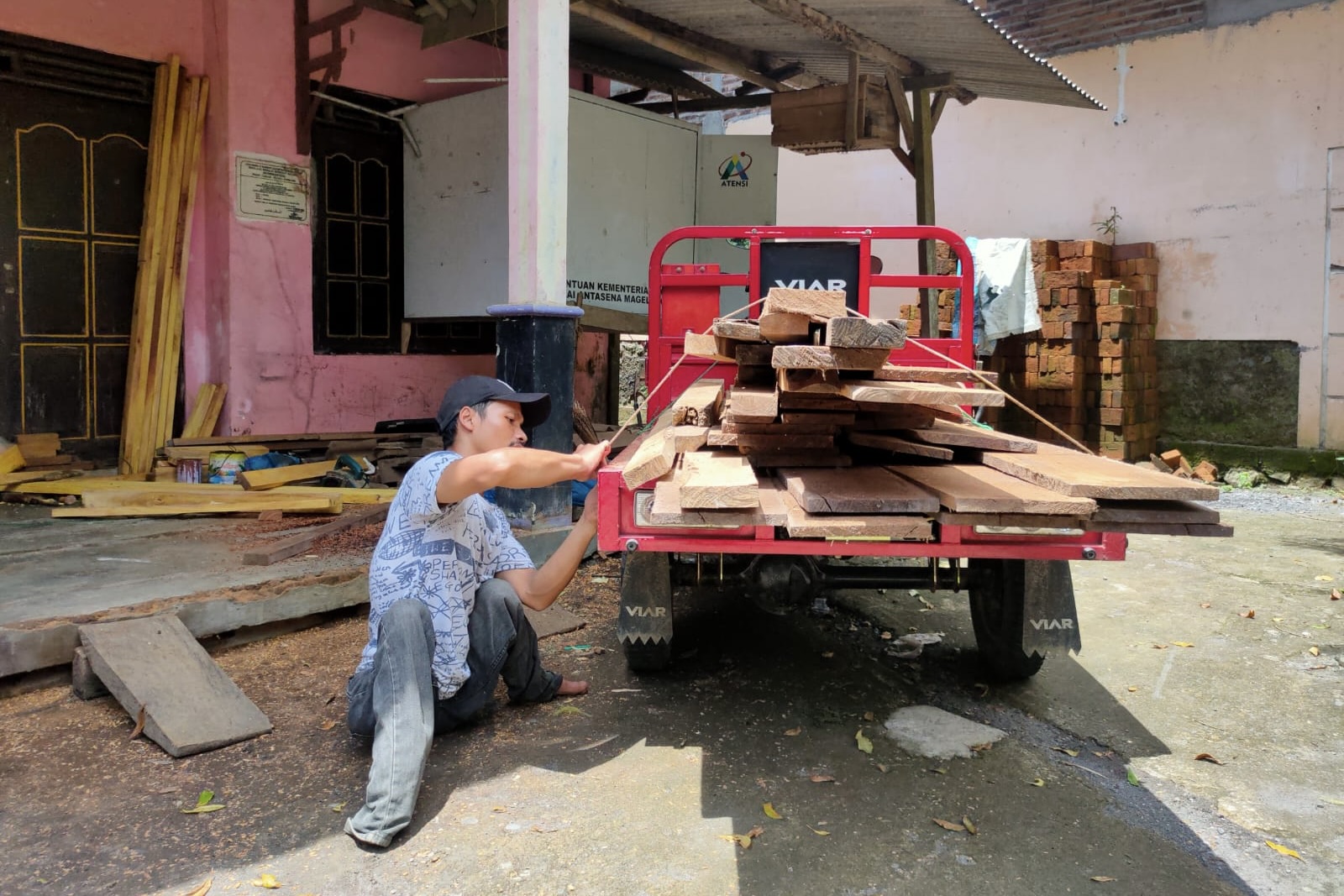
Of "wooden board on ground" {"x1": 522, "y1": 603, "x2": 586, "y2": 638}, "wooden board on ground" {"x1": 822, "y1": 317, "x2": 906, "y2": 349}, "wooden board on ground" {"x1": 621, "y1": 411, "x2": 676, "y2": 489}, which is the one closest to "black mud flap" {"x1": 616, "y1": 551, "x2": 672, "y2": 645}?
"wooden board on ground" {"x1": 522, "y1": 603, "x2": 586, "y2": 638}

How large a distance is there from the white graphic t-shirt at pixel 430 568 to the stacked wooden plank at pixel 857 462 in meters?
0.62

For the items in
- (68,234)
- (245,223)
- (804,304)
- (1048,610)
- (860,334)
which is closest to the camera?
(860,334)

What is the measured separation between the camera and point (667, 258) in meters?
8.55

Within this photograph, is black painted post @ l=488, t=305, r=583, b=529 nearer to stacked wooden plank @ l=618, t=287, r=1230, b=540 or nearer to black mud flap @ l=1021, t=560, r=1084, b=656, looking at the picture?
stacked wooden plank @ l=618, t=287, r=1230, b=540

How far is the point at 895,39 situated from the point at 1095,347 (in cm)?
400

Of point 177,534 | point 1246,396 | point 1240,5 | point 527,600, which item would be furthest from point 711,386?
point 1240,5

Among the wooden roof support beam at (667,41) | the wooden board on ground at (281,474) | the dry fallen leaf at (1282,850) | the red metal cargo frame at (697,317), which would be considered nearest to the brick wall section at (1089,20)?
the wooden roof support beam at (667,41)

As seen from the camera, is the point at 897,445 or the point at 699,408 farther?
the point at 699,408

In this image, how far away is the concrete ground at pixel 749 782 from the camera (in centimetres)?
246

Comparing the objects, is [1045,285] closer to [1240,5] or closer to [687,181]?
[1240,5]

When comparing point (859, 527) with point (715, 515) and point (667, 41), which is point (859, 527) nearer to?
point (715, 515)

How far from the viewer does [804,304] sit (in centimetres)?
236

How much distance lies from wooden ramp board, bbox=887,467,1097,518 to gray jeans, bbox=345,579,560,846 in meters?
1.56

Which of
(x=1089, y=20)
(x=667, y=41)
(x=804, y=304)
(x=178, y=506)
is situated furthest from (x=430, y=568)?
(x=1089, y=20)
